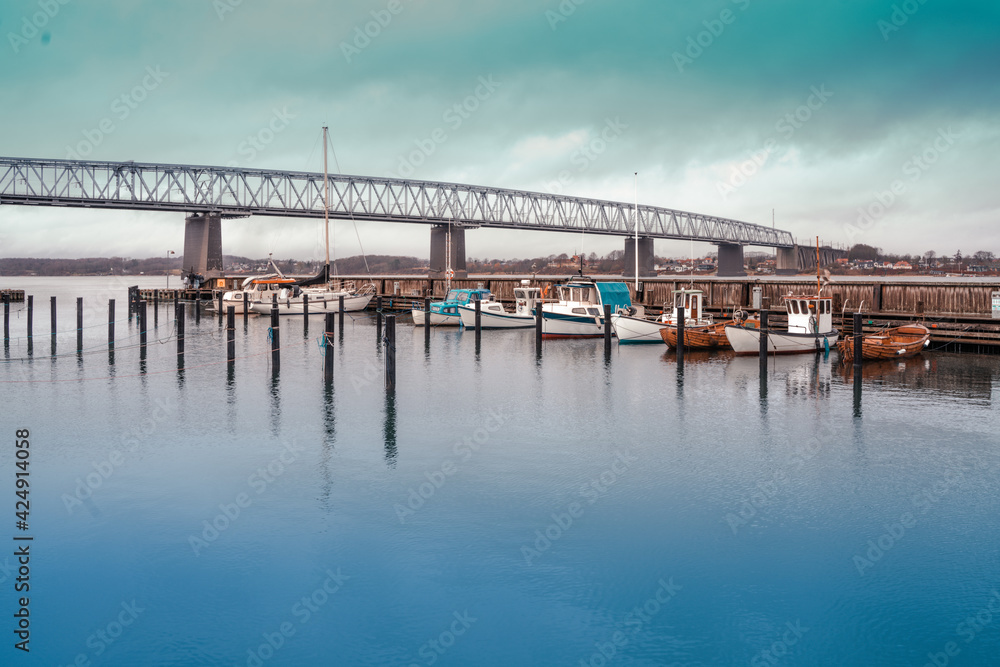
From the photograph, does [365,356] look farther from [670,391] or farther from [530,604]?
[530,604]

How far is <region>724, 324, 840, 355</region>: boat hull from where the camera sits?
3553 centimetres

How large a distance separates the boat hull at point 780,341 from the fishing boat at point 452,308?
1955 centimetres

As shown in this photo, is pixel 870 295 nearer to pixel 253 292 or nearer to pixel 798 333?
pixel 798 333

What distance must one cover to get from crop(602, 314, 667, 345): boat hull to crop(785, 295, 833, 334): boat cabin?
7252mm

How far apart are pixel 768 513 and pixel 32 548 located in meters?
12.6

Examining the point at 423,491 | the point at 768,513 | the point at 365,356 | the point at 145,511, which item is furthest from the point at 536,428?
the point at 365,356

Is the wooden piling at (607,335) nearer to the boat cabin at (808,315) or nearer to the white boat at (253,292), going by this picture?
the boat cabin at (808,315)

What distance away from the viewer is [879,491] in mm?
15180

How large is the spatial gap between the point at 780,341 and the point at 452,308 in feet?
79.2

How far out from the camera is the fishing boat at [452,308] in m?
53.2

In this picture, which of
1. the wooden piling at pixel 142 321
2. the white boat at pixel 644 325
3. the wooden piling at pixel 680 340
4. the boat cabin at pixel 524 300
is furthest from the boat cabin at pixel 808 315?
the wooden piling at pixel 142 321

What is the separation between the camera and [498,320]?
5084cm

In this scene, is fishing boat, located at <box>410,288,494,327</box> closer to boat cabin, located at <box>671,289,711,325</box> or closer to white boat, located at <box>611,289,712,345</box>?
white boat, located at <box>611,289,712,345</box>

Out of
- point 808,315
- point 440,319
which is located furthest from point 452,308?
point 808,315
